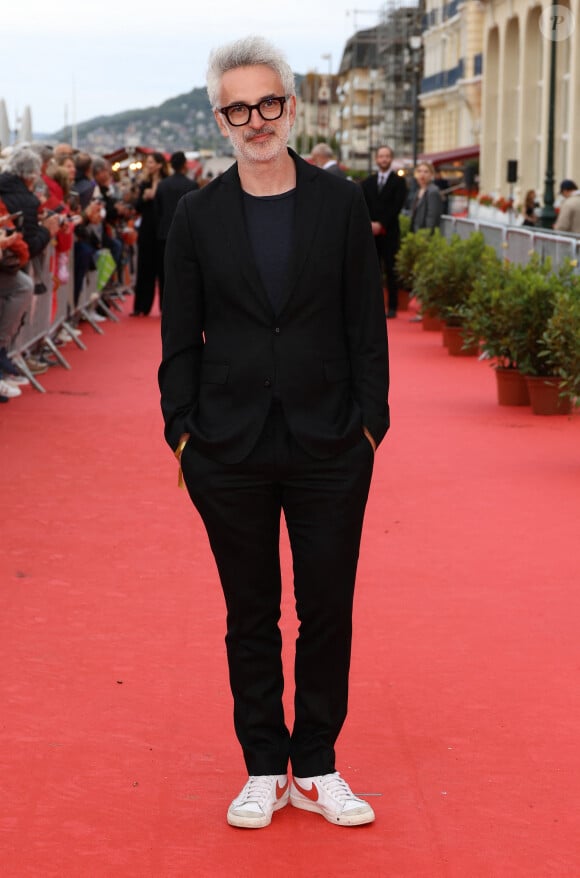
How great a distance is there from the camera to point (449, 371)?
1728 cm

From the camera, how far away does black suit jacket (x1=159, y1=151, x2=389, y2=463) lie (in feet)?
14.5

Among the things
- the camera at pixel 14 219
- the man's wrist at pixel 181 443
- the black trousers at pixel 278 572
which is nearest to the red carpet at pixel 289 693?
the black trousers at pixel 278 572

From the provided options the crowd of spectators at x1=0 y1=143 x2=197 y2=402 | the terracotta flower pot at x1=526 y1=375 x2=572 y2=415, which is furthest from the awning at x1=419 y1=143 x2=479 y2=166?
the terracotta flower pot at x1=526 y1=375 x2=572 y2=415

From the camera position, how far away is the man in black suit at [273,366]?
4391mm

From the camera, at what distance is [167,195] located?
22.1m

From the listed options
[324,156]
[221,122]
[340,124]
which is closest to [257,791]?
[221,122]

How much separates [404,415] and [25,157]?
362 cm

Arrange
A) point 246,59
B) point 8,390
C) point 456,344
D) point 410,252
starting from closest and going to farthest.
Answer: point 246,59 < point 8,390 < point 456,344 < point 410,252

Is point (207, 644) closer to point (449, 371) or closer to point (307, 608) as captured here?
point (307, 608)

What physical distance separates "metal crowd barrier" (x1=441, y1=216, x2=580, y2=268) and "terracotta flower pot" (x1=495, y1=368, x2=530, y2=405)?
4.01 ft

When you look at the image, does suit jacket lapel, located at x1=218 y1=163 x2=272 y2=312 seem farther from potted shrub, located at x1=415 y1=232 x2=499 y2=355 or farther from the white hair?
potted shrub, located at x1=415 y1=232 x2=499 y2=355

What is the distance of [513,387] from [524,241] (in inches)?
162

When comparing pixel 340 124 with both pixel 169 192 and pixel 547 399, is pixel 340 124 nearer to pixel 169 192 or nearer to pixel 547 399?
pixel 169 192

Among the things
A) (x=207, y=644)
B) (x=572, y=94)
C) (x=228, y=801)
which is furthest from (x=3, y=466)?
(x=572, y=94)
